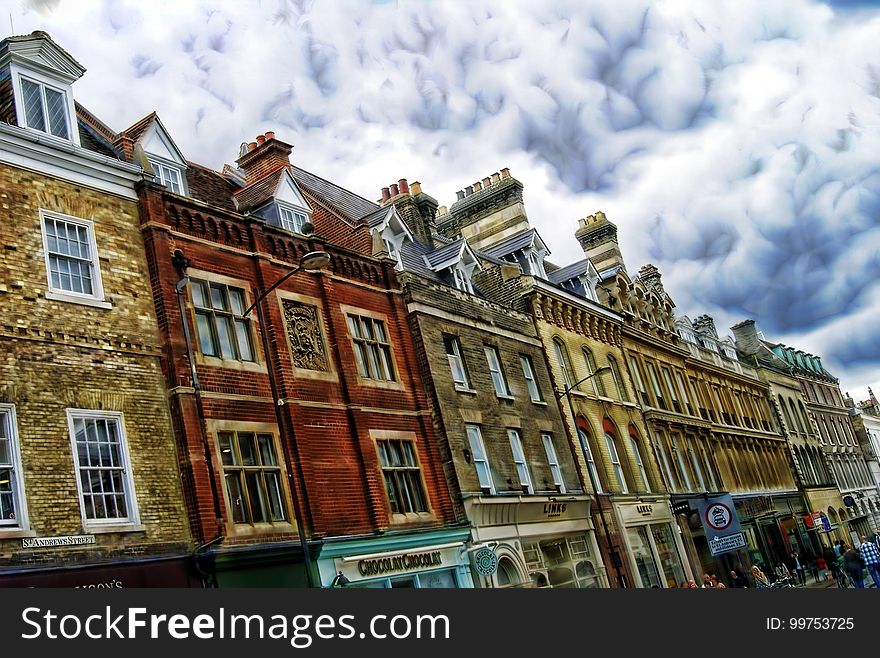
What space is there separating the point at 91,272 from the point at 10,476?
506cm

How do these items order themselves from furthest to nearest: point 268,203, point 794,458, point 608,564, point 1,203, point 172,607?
point 794,458 < point 608,564 < point 268,203 < point 1,203 < point 172,607

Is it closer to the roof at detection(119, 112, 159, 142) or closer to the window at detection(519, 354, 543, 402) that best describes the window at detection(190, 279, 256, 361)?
the roof at detection(119, 112, 159, 142)

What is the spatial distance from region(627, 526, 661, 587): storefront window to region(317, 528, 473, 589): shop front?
1214 cm

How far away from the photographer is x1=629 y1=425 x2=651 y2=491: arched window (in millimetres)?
39625

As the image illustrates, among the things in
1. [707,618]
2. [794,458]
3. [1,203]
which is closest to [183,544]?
[1,203]

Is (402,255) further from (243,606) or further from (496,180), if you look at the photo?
(243,606)

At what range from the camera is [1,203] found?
61.2 feet

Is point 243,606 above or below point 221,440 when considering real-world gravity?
below

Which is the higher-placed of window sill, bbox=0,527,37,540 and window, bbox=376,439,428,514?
window, bbox=376,439,428,514

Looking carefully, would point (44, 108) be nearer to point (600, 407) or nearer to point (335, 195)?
point (335, 195)

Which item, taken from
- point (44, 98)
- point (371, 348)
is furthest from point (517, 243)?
point (44, 98)

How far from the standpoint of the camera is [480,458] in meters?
29.7

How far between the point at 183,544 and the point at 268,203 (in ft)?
36.9

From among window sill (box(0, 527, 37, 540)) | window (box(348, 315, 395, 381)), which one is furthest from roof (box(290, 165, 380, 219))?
window sill (box(0, 527, 37, 540))
